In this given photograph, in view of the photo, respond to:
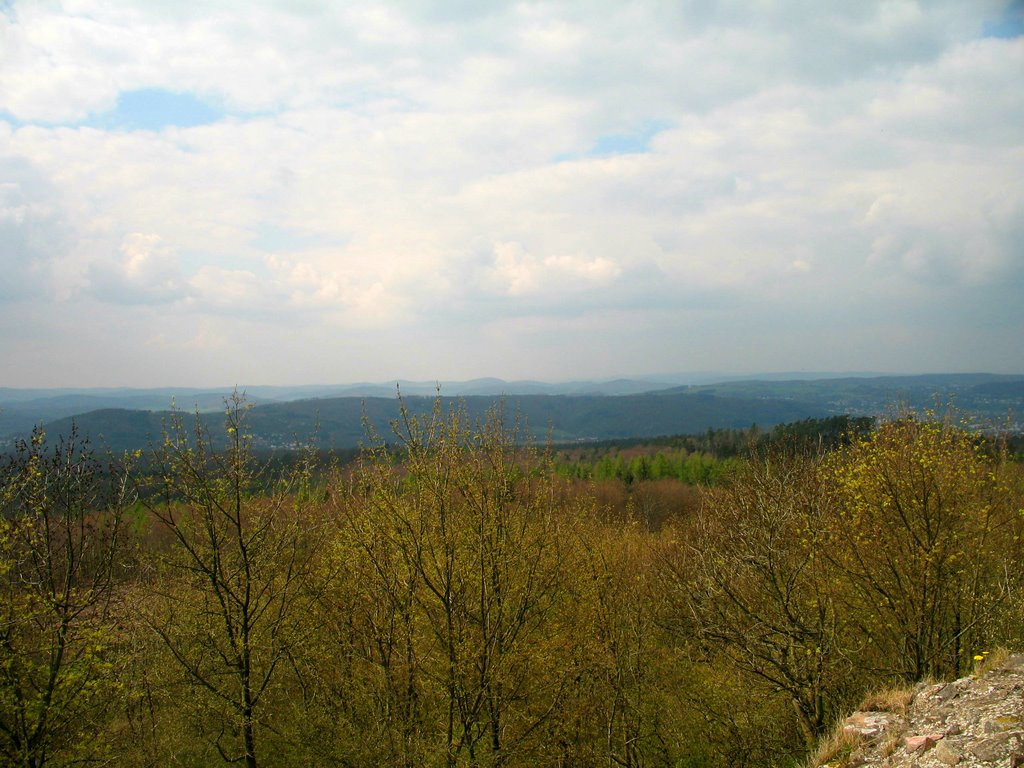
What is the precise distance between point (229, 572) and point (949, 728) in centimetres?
1309

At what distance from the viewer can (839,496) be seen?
1866 cm

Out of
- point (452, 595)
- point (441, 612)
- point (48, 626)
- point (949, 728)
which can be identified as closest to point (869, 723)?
point (949, 728)

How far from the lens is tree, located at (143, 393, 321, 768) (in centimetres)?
1248

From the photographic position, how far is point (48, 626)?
40.8ft

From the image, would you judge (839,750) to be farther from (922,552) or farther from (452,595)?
(922,552)

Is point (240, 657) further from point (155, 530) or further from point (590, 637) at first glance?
point (155, 530)

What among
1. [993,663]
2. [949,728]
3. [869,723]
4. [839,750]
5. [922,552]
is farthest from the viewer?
[922,552]

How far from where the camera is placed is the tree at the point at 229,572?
1248 cm

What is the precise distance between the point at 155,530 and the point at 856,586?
37.1 m

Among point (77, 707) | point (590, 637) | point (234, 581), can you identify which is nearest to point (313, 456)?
point (234, 581)

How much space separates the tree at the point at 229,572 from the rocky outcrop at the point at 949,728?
10.8 metres

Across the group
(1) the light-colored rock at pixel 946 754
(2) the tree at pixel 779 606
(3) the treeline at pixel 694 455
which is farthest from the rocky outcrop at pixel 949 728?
(3) the treeline at pixel 694 455

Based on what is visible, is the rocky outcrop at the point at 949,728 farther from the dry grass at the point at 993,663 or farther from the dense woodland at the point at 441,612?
the dense woodland at the point at 441,612

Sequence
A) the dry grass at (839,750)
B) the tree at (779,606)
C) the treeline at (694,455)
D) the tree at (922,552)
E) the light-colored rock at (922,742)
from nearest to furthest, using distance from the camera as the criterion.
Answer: the light-colored rock at (922,742)
the dry grass at (839,750)
the tree at (779,606)
the tree at (922,552)
the treeline at (694,455)
